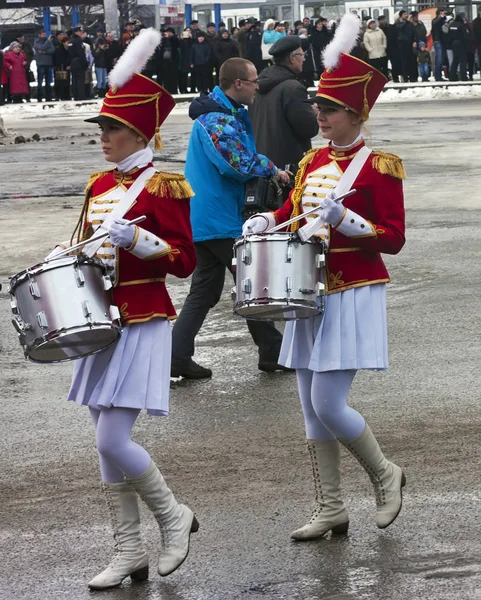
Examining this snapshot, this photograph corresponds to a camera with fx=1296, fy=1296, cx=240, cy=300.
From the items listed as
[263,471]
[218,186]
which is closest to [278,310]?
[263,471]

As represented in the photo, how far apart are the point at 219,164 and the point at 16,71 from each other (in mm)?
29310

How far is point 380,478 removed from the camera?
516 cm

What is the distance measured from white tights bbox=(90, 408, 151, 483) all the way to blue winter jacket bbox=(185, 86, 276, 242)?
3.21 metres

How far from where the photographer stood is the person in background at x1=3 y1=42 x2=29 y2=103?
3519cm

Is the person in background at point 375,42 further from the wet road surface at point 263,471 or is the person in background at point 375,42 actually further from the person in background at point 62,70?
the wet road surface at point 263,471

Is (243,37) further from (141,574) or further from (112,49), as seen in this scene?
(141,574)

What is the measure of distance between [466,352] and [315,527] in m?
3.36

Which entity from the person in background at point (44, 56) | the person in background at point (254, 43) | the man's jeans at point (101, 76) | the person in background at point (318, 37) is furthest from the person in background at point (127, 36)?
the person in background at point (318, 37)

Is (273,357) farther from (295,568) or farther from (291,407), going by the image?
(295,568)

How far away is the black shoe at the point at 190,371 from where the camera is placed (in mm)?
7906

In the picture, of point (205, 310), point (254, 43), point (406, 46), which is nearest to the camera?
point (205, 310)

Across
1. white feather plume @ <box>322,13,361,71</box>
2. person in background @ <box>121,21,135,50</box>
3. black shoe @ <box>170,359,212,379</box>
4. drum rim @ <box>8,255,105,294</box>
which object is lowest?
person in background @ <box>121,21,135,50</box>

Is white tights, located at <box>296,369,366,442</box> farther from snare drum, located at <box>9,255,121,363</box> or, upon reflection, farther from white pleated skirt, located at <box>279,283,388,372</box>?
snare drum, located at <box>9,255,121,363</box>

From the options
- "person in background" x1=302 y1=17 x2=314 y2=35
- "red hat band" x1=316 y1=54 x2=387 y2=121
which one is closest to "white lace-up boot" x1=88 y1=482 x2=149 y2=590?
"red hat band" x1=316 y1=54 x2=387 y2=121
